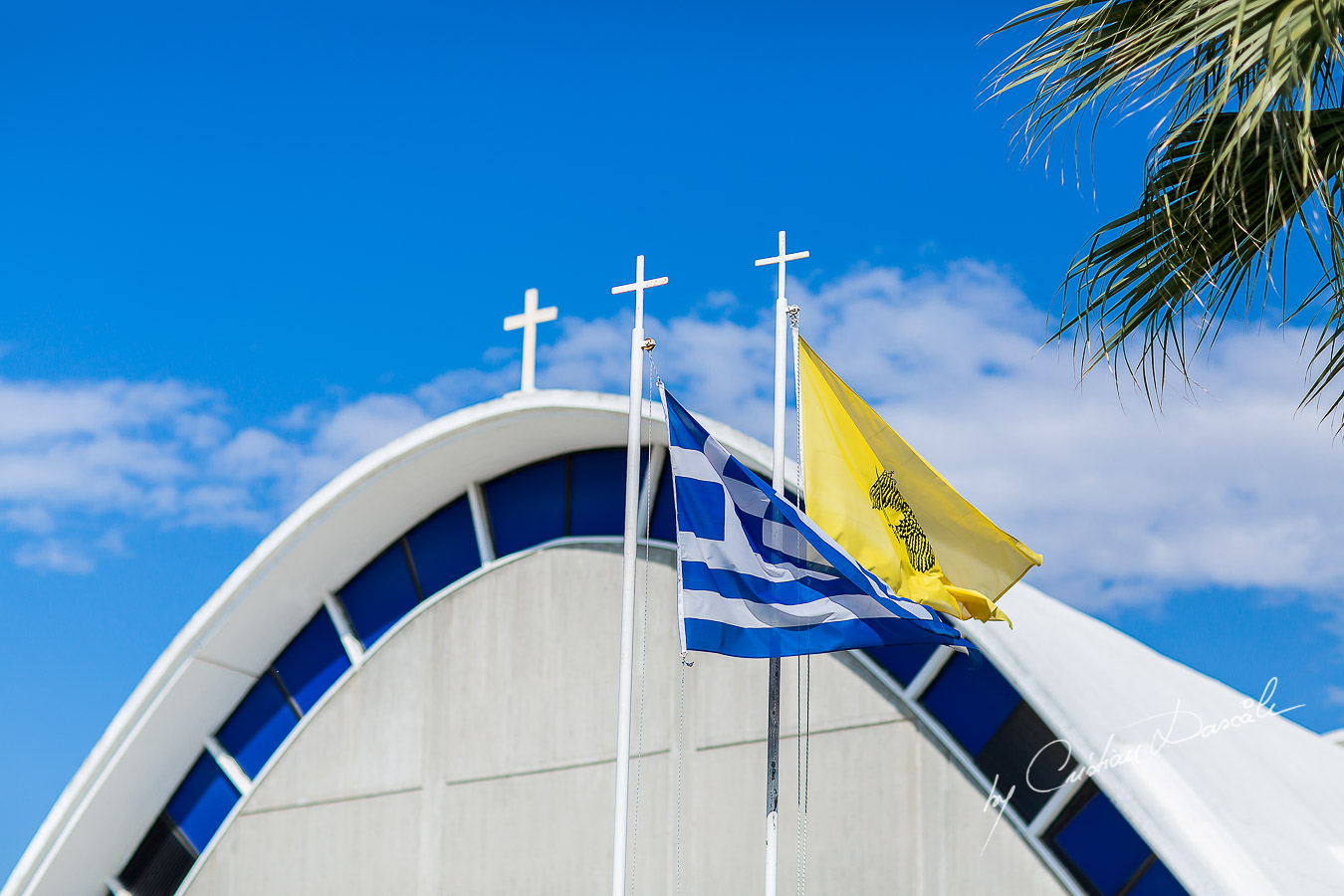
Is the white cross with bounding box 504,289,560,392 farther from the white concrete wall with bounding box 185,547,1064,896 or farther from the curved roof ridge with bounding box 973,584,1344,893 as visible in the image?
the curved roof ridge with bounding box 973,584,1344,893

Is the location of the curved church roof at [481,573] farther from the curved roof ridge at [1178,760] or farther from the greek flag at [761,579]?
the greek flag at [761,579]

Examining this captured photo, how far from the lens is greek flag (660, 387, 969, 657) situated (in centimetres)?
954

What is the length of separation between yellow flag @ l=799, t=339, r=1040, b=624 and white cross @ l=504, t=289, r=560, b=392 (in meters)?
5.88

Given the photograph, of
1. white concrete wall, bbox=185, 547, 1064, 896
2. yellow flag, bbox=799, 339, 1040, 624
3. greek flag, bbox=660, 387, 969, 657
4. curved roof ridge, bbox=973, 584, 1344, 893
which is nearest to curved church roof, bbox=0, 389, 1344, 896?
curved roof ridge, bbox=973, 584, 1344, 893

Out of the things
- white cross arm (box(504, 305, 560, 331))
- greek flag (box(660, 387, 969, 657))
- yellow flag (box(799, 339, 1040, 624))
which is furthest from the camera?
white cross arm (box(504, 305, 560, 331))

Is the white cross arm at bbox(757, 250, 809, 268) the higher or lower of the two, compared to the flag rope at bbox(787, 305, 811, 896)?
higher

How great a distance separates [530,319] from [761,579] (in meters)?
6.60

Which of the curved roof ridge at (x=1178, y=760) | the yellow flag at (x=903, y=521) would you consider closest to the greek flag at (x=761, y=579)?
the yellow flag at (x=903, y=521)

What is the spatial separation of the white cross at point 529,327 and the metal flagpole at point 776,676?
15.3 feet

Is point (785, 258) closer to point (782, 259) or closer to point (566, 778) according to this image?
point (782, 259)

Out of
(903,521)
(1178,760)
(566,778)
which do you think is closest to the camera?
(903,521)

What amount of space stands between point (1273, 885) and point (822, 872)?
12.5ft

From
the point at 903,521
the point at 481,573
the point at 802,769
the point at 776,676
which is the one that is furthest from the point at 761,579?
the point at 481,573

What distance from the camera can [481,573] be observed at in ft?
53.5
